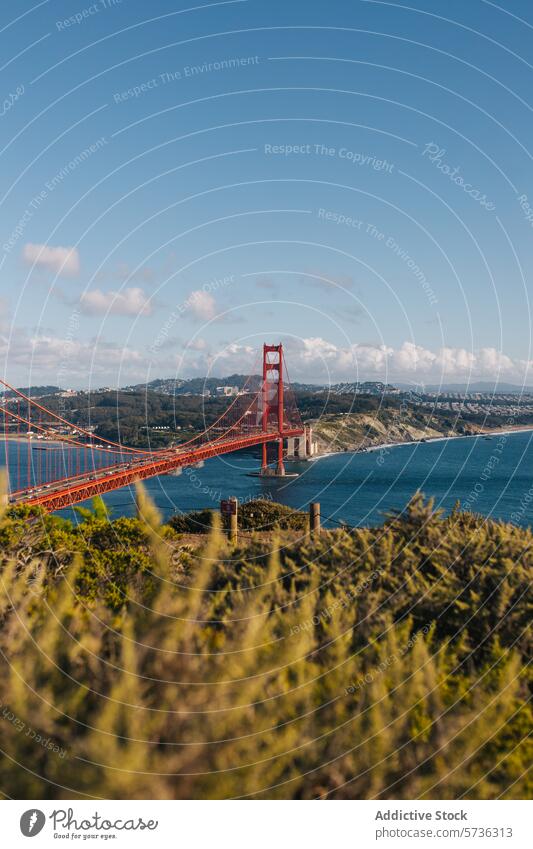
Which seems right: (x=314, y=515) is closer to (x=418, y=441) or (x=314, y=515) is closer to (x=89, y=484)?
(x=89, y=484)

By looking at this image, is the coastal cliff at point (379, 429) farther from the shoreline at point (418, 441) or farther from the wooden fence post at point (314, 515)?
the wooden fence post at point (314, 515)

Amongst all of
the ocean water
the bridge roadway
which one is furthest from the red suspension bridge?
the ocean water

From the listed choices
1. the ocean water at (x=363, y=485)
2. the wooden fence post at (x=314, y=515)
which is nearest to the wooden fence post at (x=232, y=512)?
the wooden fence post at (x=314, y=515)

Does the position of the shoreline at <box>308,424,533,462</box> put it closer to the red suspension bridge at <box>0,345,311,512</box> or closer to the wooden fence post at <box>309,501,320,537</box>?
the red suspension bridge at <box>0,345,311,512</box>

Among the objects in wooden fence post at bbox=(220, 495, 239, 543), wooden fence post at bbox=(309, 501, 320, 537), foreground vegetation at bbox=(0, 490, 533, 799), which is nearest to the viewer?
foreground vegetation at bbox=(0, 490, 533, 799)

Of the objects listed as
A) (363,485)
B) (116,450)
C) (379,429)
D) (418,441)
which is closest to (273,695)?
(363,485)

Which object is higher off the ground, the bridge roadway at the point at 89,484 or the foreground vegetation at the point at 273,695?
the foreground vegetation at the point at 273,695

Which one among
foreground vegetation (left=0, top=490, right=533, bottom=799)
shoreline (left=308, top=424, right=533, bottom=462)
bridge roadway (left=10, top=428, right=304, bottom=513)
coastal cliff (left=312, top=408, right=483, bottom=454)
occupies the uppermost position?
foreground vegetation (left=0, top=490, right=533, bottom=799)

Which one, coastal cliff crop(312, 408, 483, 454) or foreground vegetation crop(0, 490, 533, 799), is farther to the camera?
coastal cliff crop(312, 408, 483, 454)
